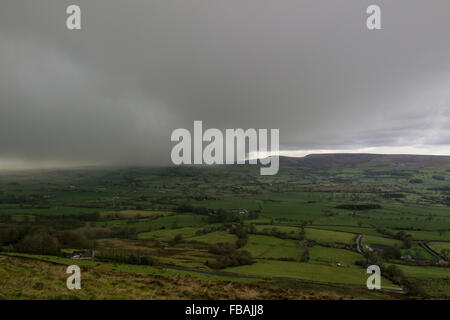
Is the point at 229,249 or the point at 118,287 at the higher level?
the point at 118,287

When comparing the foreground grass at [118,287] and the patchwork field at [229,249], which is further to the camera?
the patchwork field at [229,249]

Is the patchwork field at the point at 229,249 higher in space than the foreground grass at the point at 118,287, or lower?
lower

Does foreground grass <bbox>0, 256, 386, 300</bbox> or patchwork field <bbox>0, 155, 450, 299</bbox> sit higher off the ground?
foreground grass <bbox>0, 256, 386, 300</bbox>

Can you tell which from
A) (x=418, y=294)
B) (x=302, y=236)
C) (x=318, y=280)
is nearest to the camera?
(x=418, y=294)

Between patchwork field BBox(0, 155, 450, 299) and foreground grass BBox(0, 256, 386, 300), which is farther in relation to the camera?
patchwork field BBox(0, 155, 450, 299)

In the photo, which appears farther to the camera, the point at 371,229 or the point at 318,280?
the point at 371,229

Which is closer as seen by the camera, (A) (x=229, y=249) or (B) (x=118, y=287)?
(B) (x=118, y=287)
